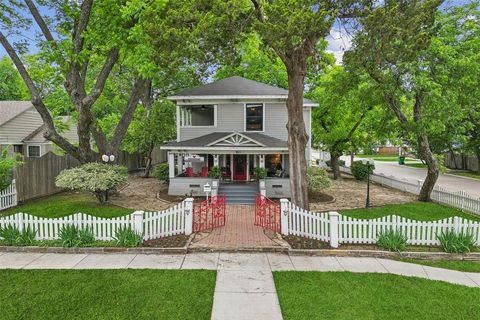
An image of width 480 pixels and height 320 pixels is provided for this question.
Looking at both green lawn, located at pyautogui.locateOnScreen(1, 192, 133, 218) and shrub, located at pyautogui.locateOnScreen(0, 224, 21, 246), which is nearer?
shrub, located at pyautogui.locateOnScreen(0, 224, 21, 246)

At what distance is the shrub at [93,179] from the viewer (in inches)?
512

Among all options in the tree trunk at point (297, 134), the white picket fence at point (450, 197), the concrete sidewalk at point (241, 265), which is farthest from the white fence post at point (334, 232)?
the white picket fence at point (450, 197)

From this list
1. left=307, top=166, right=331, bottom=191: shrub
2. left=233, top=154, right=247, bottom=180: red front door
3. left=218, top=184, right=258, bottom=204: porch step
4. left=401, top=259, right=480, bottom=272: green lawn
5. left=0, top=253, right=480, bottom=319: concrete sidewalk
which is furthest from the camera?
left=233, top=154, right=247, bottom=180: red front door

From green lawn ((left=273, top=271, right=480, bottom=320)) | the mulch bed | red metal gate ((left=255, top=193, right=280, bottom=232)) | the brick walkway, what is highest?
red metal gate ((left=255, top=193, right=280, bottom=232))

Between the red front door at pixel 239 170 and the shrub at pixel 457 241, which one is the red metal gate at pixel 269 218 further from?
the red front door at pixel 239 170

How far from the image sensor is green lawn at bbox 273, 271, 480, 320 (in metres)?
5.40

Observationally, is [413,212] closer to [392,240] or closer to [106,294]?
[392,240]

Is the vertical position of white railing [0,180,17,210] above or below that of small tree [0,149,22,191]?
below

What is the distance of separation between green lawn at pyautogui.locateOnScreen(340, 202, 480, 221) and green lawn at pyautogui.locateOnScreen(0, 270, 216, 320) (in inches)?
331

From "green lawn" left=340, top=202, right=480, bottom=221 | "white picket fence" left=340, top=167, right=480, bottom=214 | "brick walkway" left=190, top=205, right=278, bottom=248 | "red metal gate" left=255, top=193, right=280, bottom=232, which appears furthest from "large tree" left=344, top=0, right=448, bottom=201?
"brick walkway" left=190, top=205, right=278, bottom=248

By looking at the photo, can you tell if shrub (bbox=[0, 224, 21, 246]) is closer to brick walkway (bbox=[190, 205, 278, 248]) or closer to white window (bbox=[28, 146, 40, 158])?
brick walkway (bbox=[190, 205, 278, 248])

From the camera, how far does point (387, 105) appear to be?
1595cm

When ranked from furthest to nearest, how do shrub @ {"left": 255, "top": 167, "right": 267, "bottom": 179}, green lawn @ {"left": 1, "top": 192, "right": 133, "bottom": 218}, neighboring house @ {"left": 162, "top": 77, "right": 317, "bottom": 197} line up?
neighboring house @ {"left": 162, "top": 77, "right": 317, "bottom": 197}
shrub @ {"left": 255, "top": 167, "right": 267, "bottom": 179}
green lawn @ {"left": 1, "top": 192, "right": 133, "bottom": 218}

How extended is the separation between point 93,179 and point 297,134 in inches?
355
